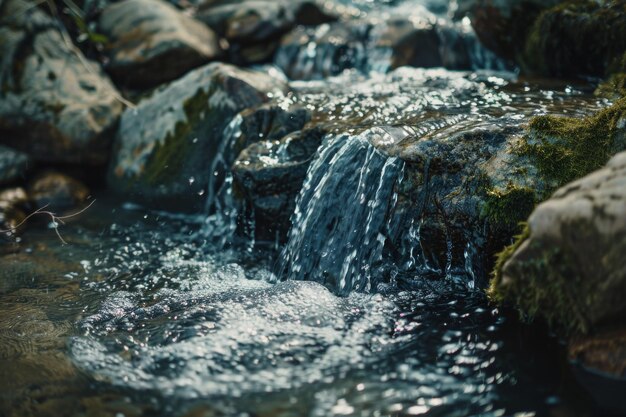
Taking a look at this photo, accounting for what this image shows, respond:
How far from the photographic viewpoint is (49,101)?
7.01 m

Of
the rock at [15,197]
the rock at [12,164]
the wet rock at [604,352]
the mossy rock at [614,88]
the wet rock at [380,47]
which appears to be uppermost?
the wet rock at [380,47]

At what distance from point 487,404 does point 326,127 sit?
3098 millimetres

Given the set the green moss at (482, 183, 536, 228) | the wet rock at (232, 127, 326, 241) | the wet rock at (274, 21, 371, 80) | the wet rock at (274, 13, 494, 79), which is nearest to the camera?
the green moss at (482, 183, 536, 228)

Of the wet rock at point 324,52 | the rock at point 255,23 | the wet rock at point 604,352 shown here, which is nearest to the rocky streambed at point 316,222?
the wet rock at point 604,352

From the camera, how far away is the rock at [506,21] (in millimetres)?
6664

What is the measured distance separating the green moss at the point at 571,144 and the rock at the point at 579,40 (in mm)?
1955

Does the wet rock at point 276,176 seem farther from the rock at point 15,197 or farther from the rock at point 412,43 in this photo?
the rock at point 412,43

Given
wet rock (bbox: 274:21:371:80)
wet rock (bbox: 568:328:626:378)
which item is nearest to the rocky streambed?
wet rock (bbox: 568:328:626:378)

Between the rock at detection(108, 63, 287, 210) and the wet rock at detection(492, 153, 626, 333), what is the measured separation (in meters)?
4.02

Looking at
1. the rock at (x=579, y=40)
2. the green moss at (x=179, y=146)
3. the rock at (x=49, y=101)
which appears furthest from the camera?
the rock at (x=49, y=101)

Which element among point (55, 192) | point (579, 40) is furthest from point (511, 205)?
point (55, 192)

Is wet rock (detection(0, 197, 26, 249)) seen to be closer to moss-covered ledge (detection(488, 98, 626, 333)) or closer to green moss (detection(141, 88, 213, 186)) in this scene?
green moss (detection(141, 88, 213, 186))

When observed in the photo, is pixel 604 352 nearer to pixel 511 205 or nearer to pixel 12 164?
pixel 511 205

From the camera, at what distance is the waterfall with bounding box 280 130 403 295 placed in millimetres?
4406
